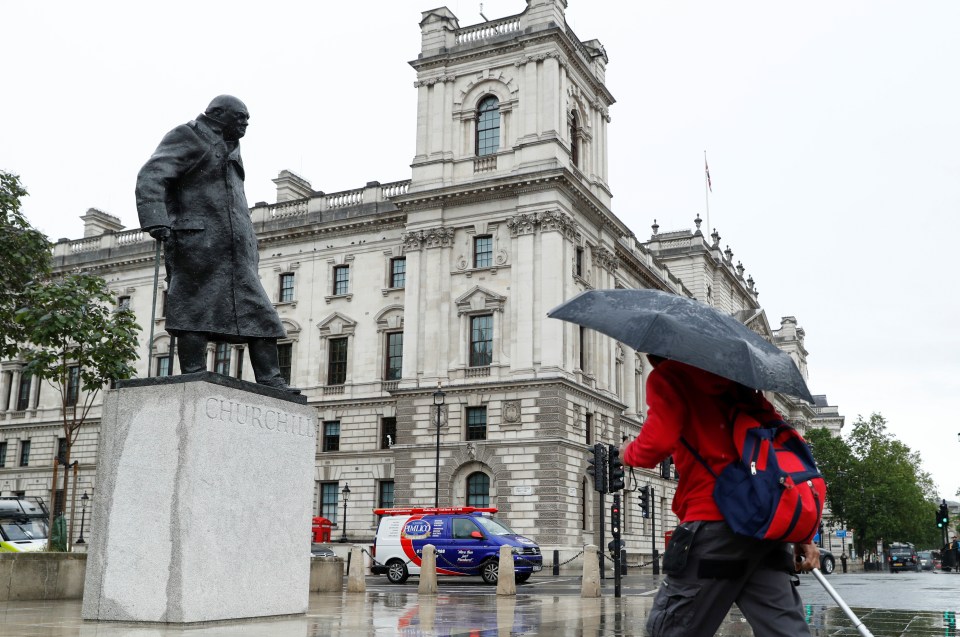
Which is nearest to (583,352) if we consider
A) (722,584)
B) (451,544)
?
(451,544)

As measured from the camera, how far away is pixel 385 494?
4475 centimetres

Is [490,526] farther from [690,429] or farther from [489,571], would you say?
[690,429]

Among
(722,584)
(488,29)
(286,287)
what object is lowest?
(722,584)

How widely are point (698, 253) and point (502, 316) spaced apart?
2685 centimetres

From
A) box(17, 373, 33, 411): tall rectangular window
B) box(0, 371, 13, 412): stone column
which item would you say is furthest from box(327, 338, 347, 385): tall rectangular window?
box(0, 371, 13, 412): stone column

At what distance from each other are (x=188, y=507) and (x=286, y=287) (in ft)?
137

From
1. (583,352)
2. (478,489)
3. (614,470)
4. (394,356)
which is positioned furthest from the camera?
(394,356)

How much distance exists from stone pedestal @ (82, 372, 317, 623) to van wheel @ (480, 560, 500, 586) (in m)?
16.5

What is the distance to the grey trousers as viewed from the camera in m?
4.00

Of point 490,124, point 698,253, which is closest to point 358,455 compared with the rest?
point 490,124

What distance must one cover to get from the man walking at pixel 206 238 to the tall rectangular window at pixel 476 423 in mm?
31247

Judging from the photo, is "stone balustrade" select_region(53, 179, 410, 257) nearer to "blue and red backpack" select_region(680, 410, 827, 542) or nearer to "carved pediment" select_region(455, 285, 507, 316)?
"carved pediment" select_region(455, 285, 507, 316)

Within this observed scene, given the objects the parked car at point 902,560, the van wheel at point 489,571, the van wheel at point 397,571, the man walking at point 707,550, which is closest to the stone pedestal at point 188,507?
the man walking at point 707,550

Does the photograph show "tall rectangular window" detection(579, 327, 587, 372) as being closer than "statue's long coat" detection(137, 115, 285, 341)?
No
